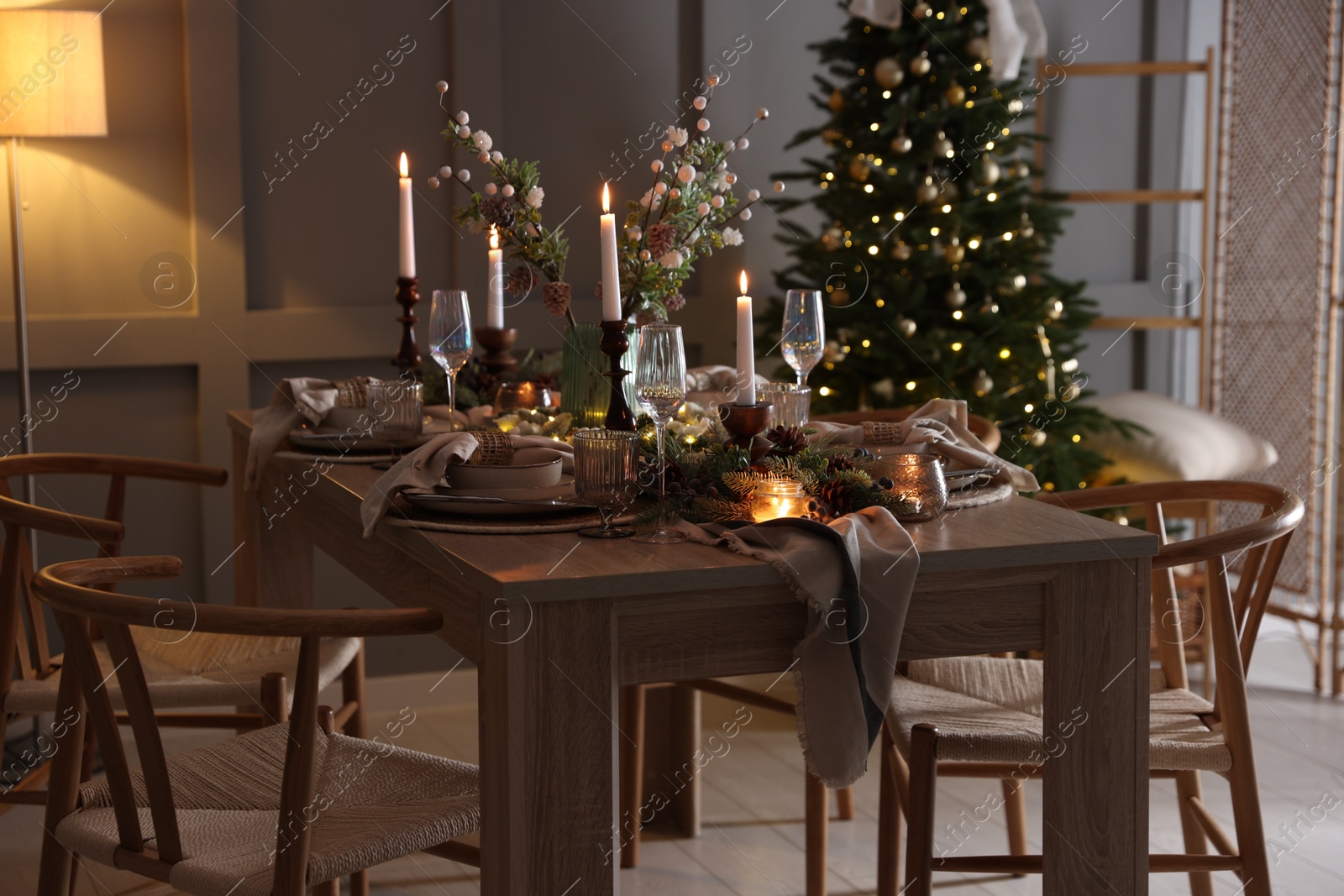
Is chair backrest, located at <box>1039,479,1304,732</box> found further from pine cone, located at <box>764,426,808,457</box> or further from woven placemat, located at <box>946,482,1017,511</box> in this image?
pine cone, located at <box>764,426,808,457</box>

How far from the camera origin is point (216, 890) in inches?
56.9

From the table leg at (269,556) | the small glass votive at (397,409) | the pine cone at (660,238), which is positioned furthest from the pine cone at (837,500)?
the table leg at (269,556)

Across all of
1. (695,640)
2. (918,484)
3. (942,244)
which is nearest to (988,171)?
(942,244)

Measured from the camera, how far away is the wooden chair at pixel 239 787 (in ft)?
4.63

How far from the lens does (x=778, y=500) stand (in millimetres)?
1673

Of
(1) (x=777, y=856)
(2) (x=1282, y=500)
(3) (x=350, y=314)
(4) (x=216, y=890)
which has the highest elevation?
(3) (x=350, y=314)

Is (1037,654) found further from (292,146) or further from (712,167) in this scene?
(292,146)

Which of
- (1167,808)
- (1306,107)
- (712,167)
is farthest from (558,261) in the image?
(1306,107)

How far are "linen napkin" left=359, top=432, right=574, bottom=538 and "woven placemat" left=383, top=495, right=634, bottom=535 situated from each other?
22 mm

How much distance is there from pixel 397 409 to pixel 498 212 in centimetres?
35

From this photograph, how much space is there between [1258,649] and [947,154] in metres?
1.80

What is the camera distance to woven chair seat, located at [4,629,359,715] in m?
2.07

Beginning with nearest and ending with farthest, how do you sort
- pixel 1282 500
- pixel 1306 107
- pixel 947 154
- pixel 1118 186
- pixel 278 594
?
pixel 1282 500 → pixel 278 594 → pixel 947 154 → pixel 1306 107 → pixel 1118 186

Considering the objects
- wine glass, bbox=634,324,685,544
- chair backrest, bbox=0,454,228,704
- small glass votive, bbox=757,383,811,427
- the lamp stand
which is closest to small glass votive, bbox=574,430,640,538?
wine glass, bbox=634,324,685,544
